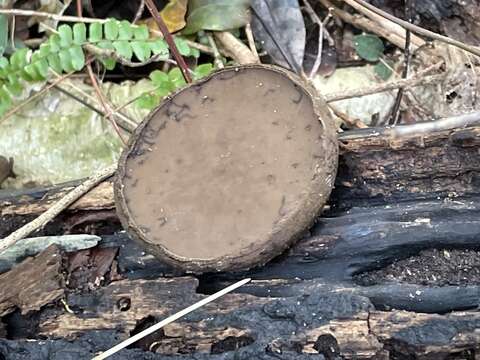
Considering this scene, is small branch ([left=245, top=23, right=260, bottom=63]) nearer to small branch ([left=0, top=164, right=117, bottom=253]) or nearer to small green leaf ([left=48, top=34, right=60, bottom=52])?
small green leaf ([left=48, top=34, right=60, bottom=52])

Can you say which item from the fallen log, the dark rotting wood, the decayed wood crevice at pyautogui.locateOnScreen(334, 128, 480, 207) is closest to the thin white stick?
the fallen log

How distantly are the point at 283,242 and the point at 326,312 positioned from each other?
210 millimetres

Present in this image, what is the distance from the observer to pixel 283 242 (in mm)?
1810

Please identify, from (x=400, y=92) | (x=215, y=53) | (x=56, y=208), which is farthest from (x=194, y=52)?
(x=56, y=208)

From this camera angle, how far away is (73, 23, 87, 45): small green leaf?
2.51 meters

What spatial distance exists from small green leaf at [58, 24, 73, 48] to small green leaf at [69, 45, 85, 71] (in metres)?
0.02

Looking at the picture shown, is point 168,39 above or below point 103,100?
above

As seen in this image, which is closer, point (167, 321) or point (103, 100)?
point (167, 321)

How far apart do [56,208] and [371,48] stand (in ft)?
4.60

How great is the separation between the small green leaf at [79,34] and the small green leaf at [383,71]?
1.11 m

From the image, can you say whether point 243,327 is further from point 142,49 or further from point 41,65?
point 41,65

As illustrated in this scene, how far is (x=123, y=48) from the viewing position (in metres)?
2.49

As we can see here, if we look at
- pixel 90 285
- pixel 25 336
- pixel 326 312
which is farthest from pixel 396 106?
pixel 25 336

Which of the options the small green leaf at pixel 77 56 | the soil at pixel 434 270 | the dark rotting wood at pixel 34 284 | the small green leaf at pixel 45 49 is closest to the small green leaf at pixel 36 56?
the small green leaf at pixel 45 49
